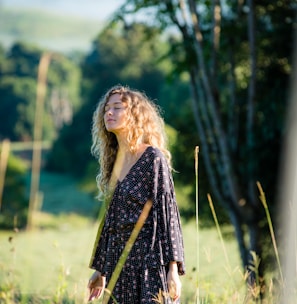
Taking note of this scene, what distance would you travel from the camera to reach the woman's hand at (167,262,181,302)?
2732 millimetres

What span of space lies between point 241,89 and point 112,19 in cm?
297

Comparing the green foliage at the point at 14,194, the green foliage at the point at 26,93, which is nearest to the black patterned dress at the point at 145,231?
the green foliage at the point at 14,194

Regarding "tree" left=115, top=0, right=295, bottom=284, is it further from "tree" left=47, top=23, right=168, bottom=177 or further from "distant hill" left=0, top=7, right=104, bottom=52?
"distant hill" left=0, top=7, right=104, bottom=52

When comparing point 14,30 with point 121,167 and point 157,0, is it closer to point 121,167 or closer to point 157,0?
point 157,0

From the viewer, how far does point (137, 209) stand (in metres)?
2.88

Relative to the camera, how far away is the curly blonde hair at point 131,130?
119 inches

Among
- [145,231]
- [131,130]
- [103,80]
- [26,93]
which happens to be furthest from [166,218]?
[26,93]

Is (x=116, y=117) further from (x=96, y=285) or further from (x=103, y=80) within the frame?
(x=103, y=80)

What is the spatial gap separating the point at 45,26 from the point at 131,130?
Answer: 2697 inches

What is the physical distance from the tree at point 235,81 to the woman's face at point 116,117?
5.20m

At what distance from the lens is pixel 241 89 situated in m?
10.5

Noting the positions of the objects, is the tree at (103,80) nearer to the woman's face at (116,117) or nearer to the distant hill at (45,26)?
the distant hill at (45,26)

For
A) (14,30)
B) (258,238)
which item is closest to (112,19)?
(258,238)

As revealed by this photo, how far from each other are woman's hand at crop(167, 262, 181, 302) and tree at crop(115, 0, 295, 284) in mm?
5603
